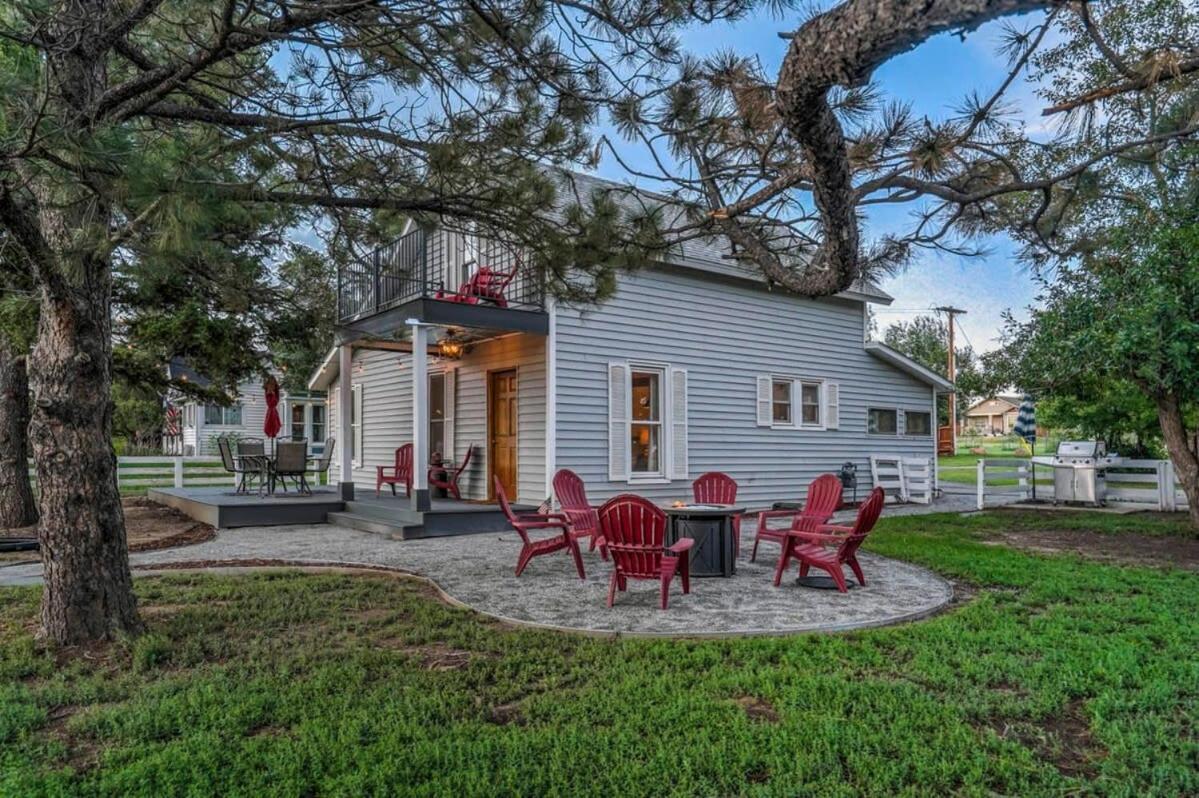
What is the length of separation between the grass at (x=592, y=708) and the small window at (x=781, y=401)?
7.79 meters

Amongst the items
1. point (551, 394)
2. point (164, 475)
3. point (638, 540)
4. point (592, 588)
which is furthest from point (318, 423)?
point (638, 540)

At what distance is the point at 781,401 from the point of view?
13.0m

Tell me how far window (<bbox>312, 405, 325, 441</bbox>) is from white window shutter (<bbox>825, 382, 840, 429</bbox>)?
19898 millimetres

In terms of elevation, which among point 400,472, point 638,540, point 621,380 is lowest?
point 638,540

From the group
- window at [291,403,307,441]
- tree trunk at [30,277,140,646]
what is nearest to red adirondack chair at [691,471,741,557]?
tree trunk at [30,277,140,646]

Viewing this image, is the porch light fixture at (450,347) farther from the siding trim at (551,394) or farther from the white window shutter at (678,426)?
the white window shutter at (678,426)

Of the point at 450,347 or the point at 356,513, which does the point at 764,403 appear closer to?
the point at 450,347

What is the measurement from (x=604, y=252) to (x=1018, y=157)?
270 cm

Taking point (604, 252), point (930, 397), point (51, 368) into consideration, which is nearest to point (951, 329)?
point (930, 397)

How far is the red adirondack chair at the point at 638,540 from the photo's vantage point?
17.0 feet

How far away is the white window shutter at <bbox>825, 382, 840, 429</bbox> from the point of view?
1354cm

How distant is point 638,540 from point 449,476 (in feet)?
22.7

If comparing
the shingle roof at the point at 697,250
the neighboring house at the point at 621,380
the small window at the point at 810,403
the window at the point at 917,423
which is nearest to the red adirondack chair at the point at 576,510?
the neighboring house at the point at 621,380

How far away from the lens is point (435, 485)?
11703 mm
